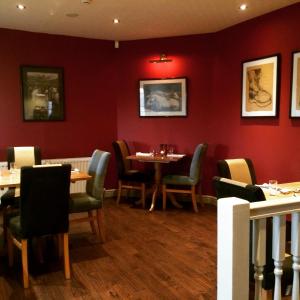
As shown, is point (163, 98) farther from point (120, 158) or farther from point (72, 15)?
point (72, 15)

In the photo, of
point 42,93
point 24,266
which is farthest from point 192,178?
point 24,266

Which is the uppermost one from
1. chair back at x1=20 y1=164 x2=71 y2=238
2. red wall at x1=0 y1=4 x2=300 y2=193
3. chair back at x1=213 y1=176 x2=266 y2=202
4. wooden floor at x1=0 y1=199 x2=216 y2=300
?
red wall at x1=0 y1=4 x2=300 y2=193

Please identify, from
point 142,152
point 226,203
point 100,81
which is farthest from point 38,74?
point 226,203

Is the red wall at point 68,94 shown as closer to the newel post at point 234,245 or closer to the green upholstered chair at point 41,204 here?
the green upholstered chair at point 41,204

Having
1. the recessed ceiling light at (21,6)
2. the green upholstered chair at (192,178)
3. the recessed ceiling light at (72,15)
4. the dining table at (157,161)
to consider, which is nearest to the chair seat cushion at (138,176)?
the dining table at (157,161)

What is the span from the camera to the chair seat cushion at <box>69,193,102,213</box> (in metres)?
3.47

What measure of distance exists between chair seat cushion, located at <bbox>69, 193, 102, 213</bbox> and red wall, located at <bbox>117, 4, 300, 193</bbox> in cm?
219

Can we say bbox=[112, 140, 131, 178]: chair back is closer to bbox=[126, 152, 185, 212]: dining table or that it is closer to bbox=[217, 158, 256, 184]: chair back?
bbox=[126, 152, 185, 212]: dining table

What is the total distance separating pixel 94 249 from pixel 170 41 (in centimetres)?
347

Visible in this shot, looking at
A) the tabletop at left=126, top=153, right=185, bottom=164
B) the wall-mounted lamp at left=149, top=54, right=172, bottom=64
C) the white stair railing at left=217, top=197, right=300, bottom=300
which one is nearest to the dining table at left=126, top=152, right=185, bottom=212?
the tabletop at left=126, top=153, right=185, bottom=164

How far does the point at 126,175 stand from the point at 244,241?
4.07 m

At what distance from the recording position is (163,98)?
5.51 metres

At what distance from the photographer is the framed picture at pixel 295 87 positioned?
149 inches

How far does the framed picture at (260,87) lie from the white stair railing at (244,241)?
3.06 meters
